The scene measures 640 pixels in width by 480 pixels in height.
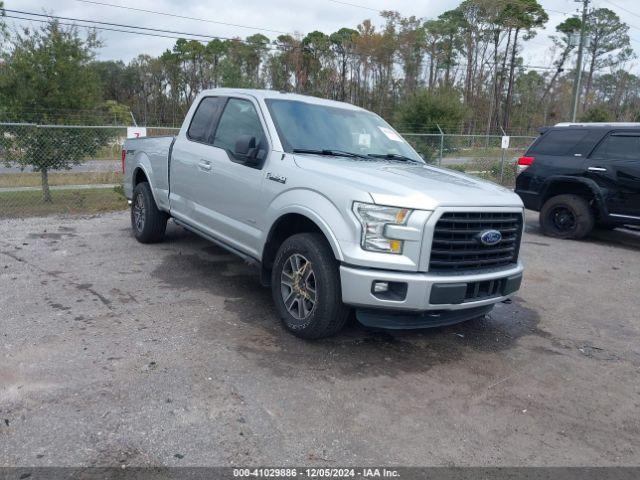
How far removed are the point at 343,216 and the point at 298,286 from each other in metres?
0.74

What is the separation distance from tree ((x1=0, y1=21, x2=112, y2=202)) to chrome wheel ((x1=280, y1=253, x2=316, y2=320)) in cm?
896

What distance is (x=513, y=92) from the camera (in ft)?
165

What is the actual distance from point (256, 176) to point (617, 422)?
10.7ft

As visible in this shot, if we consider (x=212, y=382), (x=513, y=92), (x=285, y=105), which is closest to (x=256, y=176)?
(x=285, y=105)

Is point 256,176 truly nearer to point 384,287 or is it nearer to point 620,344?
point 384,287

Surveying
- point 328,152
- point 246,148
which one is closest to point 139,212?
point 246,148

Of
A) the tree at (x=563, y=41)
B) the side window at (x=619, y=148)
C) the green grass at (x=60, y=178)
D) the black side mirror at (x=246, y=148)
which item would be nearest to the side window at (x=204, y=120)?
the black side mirror at (x=246, y=148)

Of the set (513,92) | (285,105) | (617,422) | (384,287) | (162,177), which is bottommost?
(617,422)

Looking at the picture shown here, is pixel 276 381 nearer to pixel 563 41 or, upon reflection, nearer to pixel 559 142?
pixel 559 142

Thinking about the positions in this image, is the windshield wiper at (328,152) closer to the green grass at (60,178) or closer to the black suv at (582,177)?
the black suv at (582,177)

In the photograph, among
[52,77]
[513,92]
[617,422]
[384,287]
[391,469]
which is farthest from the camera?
[513,92]

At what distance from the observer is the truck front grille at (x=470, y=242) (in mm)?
3912

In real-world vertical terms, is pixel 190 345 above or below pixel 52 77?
below

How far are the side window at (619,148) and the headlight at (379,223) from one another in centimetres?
633
